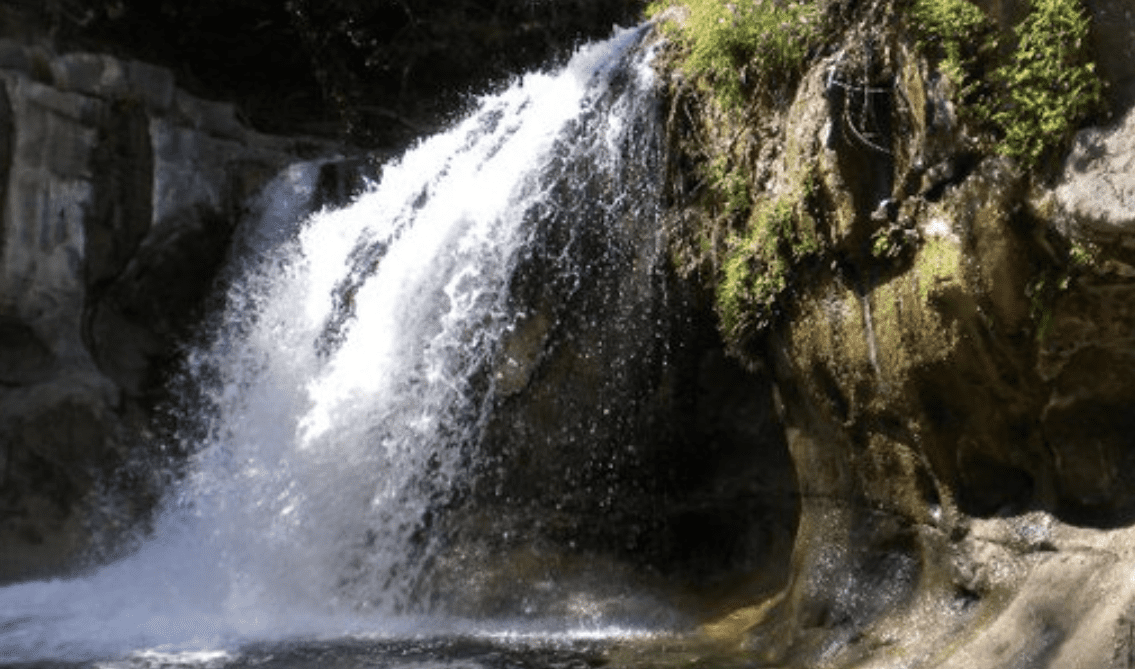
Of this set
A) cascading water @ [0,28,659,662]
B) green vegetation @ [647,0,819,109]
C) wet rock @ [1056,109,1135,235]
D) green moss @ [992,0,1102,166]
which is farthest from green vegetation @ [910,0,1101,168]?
cascading water @ [0,28,659,662]

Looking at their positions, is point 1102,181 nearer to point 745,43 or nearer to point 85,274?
point 745,43

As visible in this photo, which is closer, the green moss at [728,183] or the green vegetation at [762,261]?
the green vegetation at [762,261]

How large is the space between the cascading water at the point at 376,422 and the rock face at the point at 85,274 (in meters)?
0.50

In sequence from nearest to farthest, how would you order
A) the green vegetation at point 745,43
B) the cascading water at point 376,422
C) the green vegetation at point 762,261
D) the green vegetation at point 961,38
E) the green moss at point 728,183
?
the green vegetation at point 961,38 < the green vegetation at point 762,261 < the green vegetation at point 745,43 < the green moss at point 728,183 < the cascading water at point 376,422

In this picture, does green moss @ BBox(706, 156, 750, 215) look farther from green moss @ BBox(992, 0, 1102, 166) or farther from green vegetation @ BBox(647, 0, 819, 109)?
green moss @ BBox(992, 0, 1102, 166)

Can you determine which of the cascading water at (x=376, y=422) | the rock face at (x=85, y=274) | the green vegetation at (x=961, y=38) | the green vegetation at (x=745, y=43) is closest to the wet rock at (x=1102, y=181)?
the green vegetation at (x=961, y=38)

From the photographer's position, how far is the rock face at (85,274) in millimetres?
7836

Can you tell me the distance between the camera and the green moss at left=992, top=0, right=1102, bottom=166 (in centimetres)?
421

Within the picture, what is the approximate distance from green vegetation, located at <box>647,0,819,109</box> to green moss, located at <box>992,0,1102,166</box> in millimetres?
1125

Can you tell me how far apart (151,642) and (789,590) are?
308 centimetres

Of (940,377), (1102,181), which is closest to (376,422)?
(940,377)

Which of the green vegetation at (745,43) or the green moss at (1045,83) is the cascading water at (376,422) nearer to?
the green vegetation at (745,43)

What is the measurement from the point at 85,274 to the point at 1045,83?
6152 mm

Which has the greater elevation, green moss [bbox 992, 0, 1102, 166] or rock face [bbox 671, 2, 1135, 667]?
green moss [bbox 992, 0, 1102, 166]
